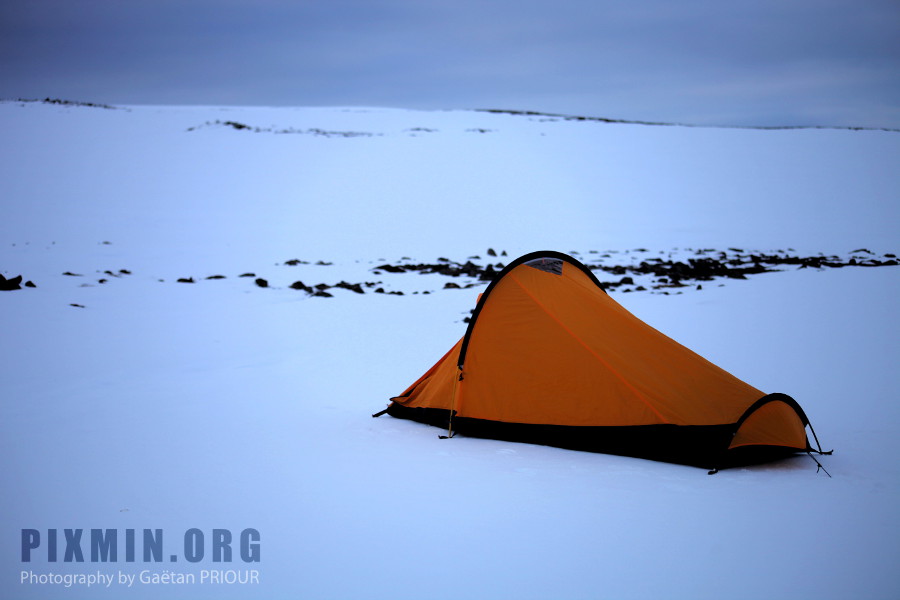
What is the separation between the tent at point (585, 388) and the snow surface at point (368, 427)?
0.67ft

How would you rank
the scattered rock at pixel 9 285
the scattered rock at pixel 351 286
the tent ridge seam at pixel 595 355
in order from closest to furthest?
the tent ridge seam at pixel 595 355 < the scattered rock at pixel 9 285 < the scattered rock at pixel 351 286

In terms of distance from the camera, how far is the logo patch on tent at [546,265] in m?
6.76

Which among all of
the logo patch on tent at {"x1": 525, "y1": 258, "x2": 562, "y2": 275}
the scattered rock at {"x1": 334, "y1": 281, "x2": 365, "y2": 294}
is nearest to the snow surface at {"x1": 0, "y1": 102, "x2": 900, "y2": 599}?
the scattered rock at {"x1": 334, "y1": 281, "x2": 365, "y2": 294}

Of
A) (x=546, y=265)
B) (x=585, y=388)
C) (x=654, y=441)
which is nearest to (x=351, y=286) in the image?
(x=546, y=265)

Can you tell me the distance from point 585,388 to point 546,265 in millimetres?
1349

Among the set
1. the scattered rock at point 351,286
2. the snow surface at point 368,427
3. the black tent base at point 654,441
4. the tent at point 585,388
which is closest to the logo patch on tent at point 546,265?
the tent at point 585,388

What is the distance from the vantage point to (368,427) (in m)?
6.73

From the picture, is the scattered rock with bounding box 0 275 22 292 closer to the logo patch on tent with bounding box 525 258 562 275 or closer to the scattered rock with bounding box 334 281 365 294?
the scattered rock with bounding box 334 281 365 294

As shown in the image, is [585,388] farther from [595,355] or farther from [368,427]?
[368,427]

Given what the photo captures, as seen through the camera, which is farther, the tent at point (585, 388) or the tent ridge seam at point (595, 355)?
the tent ridge seam at point (595, 355)

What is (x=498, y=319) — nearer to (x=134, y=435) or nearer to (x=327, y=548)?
(x=327, y=548)

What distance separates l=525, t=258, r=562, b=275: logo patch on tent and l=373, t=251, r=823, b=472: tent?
0.01 m

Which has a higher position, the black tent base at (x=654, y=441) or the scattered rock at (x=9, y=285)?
the scattered rock at (x=9, y=285)

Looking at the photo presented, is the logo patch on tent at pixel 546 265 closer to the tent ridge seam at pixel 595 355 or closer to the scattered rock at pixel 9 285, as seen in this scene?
the tent ridge seam at pixel 595 355
